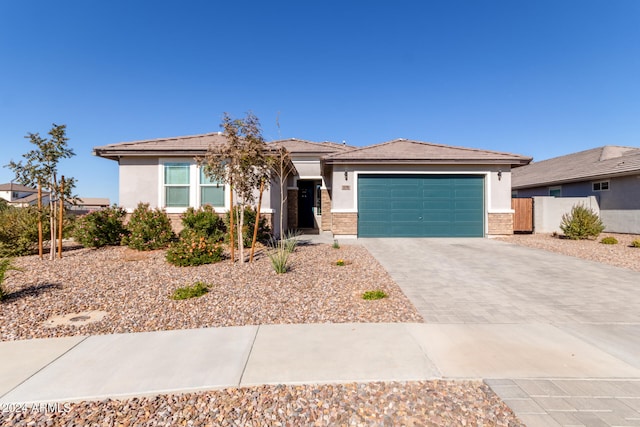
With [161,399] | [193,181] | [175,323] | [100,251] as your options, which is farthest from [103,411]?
[193,181]

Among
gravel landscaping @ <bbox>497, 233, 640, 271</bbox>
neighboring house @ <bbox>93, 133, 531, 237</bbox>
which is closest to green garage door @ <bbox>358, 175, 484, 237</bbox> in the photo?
neighboring house @ <bbox>93, 133, 531, 237</bbox>

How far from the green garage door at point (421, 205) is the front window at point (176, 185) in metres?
7.21

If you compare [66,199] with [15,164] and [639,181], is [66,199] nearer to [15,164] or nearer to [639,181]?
[15,164]

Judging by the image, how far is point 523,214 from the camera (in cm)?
1494

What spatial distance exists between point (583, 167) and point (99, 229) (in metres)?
26.8

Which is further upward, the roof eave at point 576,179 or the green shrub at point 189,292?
the roof eave at point 576,179

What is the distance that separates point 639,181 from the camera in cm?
1477

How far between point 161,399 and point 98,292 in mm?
3991

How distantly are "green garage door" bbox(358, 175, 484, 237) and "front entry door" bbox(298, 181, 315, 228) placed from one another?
4.69 m

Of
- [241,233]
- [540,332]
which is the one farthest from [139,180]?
[540,332]

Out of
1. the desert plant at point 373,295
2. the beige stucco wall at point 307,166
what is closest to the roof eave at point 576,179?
the beige stucco wall at point 307,166

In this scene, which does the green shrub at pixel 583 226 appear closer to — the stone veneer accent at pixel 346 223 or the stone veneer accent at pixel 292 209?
the stone veneer accent at pixel 346 223

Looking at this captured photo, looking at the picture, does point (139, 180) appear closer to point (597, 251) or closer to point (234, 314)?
point (234, 314)

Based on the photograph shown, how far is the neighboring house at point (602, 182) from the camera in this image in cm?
1505
